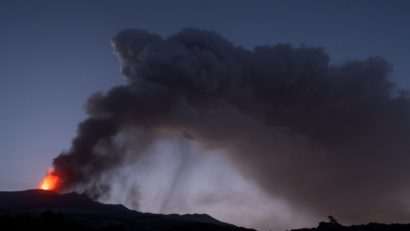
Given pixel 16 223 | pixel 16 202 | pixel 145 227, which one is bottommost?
pixel 16 223

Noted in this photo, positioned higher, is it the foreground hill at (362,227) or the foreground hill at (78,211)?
the foreground hill at (78,211)

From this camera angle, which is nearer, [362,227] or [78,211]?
[362,227]

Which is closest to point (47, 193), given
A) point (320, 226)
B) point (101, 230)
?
point (101, 230)

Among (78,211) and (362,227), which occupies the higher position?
(78,211)

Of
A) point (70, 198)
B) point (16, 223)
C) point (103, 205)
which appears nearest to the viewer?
point (16, 223)

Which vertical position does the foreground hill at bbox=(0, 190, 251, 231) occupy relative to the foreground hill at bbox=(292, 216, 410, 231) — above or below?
above

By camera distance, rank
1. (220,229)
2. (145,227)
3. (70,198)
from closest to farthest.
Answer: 1. (220,229)
2. (145,227)
3. (70,198)

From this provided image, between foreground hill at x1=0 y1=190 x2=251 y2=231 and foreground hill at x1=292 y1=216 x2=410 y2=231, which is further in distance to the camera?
foreground hill at x1=0 y1=190 x2=251 y2=231

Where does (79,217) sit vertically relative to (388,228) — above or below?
above

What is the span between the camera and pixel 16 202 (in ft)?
589

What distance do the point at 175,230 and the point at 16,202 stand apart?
114106 millimetres

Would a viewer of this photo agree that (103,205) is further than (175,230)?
Yes

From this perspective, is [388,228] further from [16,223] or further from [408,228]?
[16,223]

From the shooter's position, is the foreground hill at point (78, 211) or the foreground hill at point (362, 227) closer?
the foreground hill at point (362, 227)
